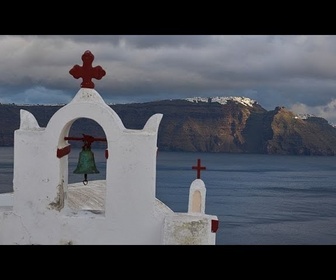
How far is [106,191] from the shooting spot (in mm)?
7641

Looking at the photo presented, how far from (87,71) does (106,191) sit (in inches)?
68.7

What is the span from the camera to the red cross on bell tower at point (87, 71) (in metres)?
7.64

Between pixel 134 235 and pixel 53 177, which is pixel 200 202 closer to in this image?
pixel 134 235

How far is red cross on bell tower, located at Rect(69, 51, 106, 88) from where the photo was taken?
7.64 metres

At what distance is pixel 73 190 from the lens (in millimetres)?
11688

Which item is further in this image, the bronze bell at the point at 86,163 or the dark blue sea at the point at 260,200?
the dark blue sea at the point at 260,200

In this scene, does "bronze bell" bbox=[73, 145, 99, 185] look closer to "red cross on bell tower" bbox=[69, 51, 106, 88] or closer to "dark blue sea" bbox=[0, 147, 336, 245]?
"red cross on bell tower" bbox=[69, 51, 106, 88]

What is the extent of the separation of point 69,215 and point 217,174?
113991 millimetres

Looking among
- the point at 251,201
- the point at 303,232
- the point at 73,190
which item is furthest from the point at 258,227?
the point at 73,190

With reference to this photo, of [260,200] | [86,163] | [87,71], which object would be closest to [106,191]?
[86,163]

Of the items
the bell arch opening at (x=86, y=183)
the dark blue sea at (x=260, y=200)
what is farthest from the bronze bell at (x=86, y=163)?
the dark blue sea at (x=260, y=200)

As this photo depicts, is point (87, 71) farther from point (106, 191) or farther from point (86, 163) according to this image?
point (106, 191)

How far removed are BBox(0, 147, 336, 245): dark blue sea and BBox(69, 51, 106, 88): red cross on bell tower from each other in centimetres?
1813

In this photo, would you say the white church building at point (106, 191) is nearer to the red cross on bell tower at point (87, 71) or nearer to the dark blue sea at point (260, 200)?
the red cross on bell tower at point (87, 71)
